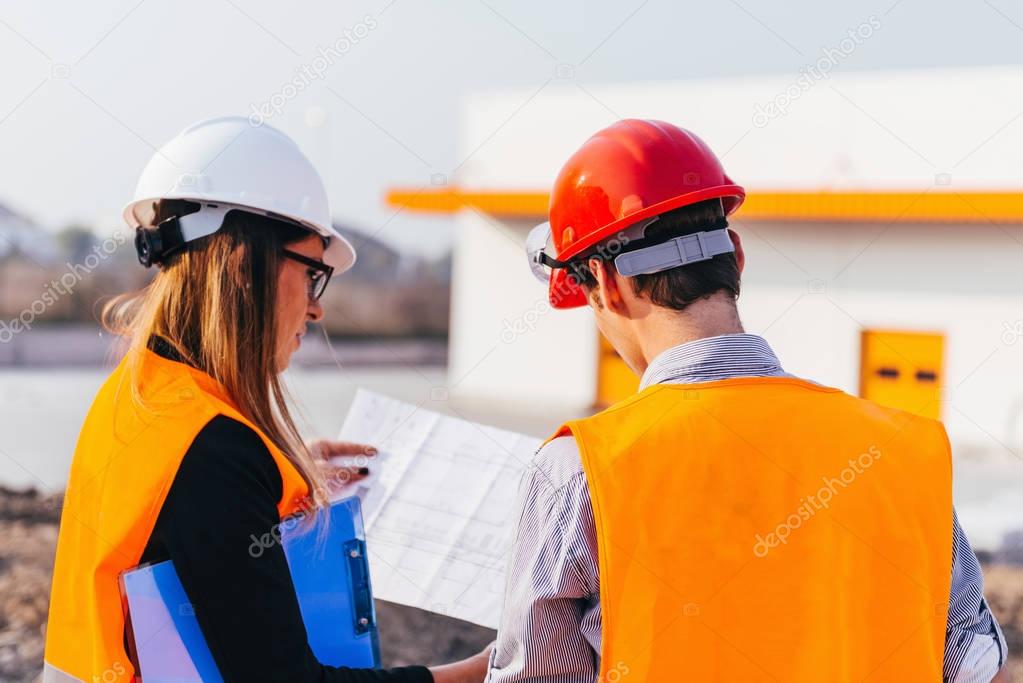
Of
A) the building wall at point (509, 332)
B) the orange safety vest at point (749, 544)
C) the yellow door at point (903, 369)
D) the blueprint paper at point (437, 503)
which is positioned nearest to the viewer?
the orange safety vest at point (749, 544)

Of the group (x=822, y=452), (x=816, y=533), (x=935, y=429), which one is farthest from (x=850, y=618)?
(x=935, y=429)

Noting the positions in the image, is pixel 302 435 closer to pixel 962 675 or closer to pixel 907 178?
pixel 962 675

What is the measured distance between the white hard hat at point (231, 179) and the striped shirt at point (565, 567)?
84 cm

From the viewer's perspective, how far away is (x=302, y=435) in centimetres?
185

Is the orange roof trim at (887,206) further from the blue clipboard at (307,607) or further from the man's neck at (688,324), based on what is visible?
the blue clipboard at (307,607)

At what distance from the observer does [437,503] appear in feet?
7.47

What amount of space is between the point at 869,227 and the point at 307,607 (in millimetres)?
11485

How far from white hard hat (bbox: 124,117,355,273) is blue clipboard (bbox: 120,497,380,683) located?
61cm

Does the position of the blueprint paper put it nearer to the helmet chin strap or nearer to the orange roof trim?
the helmet chin strap

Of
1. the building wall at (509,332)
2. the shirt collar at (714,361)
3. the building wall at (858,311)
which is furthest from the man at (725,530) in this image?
the building wall at (509,332)

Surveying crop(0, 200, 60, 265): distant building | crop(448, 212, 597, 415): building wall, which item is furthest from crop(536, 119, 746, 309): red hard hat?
crop(0, 200, 60, 265): distant building

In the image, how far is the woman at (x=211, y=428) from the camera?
5.00 feet

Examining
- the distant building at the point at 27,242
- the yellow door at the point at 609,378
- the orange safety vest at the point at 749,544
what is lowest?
the orange safety vest at the point at 749,544

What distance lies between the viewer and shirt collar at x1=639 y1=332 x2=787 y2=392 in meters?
1.46
